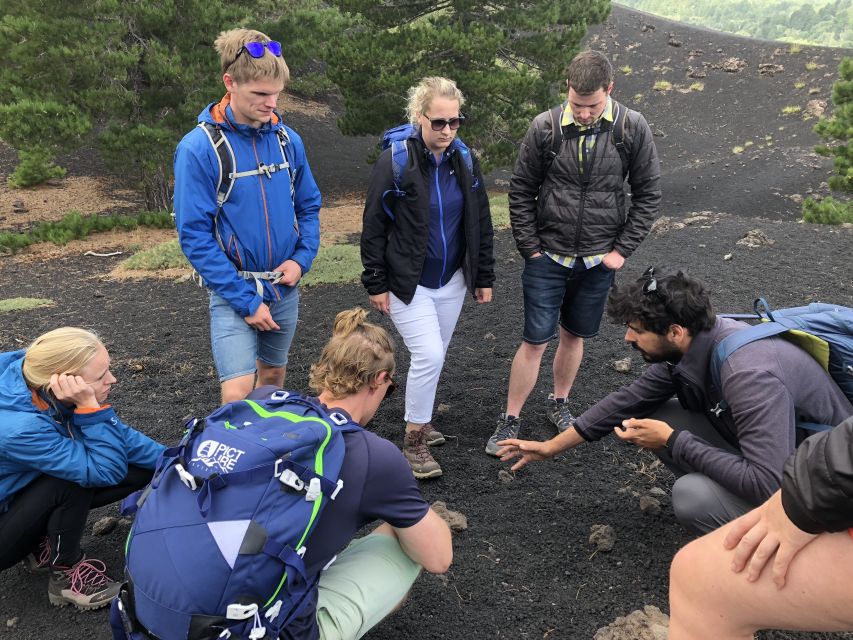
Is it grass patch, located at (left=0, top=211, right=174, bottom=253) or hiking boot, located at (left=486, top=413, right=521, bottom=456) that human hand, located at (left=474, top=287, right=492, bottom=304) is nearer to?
hiking boot, located at (left=486, top=413, right=521, bottom=456)

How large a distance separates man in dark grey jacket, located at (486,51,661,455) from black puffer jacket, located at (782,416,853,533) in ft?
7.77

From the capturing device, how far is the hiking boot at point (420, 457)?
3461 millimetres

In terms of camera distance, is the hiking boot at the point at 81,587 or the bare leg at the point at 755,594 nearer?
the bare leg at the point at 755,594

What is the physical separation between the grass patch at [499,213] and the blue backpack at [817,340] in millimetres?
7475

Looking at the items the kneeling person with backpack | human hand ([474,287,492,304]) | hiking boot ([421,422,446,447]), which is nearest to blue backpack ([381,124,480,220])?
human hand ([474,287,492,304])

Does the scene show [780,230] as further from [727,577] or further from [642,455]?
[727,577]

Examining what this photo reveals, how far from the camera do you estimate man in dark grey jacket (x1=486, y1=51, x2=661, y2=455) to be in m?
3.43

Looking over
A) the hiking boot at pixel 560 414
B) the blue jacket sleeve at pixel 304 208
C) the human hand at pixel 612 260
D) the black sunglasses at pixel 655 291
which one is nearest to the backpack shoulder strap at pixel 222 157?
the blue jacket sleeve at pixel 304 208

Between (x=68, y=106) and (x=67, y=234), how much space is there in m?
2.04

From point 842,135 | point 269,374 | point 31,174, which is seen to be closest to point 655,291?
point 269,374

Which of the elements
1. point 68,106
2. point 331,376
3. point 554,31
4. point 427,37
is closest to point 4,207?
point 68,106

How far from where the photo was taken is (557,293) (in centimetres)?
366

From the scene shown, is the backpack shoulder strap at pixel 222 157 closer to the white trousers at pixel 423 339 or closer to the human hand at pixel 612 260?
the white trousers at pixel 423 339

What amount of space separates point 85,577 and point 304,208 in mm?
2013
